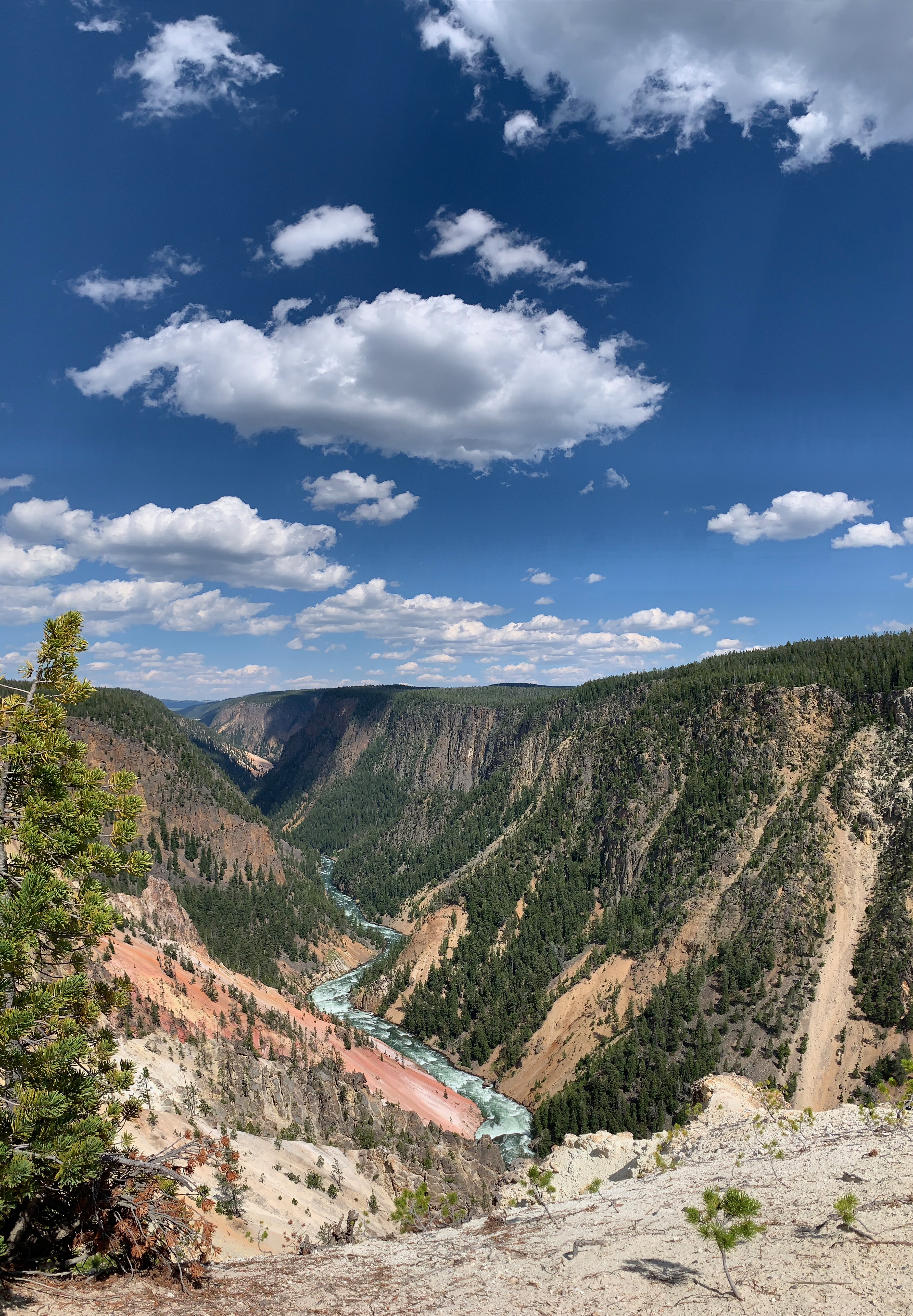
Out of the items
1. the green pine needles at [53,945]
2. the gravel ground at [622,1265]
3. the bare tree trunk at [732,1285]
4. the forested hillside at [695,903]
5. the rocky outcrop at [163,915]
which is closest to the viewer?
the bare tree trunk at [732,1285]

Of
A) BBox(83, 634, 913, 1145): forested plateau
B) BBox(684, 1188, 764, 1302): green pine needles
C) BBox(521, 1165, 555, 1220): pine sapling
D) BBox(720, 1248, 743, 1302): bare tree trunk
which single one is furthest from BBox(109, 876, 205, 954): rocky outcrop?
BBox(720, 1248, 743, 1302): bare tree trunk

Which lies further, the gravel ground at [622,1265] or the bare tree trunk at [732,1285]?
the gravel ground at [622,1265]

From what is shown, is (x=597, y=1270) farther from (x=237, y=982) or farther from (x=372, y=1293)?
(x=237, y=982)

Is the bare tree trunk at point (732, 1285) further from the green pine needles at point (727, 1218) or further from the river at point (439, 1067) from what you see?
the river at point (439, 1067)

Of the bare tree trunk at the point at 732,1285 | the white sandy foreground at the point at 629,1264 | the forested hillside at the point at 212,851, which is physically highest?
the bare tree trunk at the point at 732,1285

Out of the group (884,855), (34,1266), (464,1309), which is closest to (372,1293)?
(464,1309)

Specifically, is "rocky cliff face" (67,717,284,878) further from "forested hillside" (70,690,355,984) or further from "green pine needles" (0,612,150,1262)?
"green pine needles" (0,612,150,1262)

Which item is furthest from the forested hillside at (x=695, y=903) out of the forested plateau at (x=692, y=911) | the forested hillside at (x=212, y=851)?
the forested hillside at (x=212, y=851)
